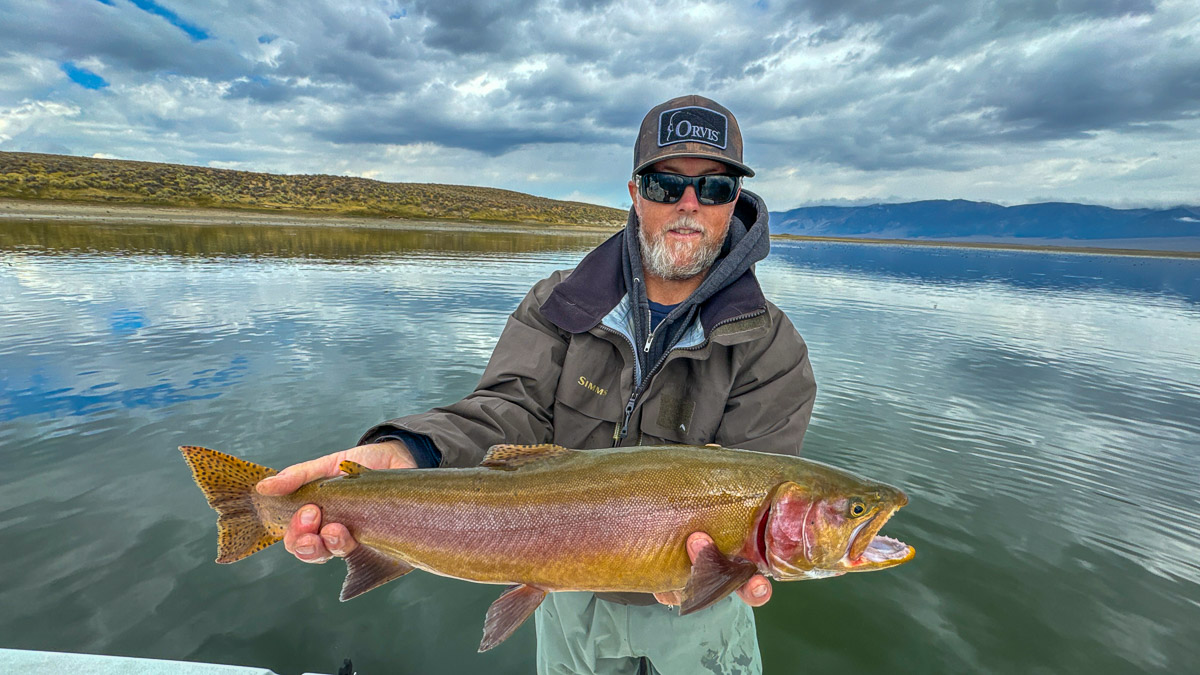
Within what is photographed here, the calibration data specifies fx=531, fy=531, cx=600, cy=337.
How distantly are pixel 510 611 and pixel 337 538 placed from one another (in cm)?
98

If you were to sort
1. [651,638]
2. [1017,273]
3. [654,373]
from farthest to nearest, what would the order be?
[1017,273]
[654,373]
[651,638]

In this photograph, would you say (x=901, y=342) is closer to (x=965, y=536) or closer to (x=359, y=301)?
(x=965, y=536)

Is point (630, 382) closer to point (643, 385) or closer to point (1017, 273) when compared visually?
point (643, 385)

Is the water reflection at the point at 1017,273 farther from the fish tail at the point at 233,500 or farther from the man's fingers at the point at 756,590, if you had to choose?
the fish tail at the point at 233,500

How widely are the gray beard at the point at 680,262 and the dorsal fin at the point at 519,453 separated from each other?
1738 mm

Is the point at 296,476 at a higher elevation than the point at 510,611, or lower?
higher

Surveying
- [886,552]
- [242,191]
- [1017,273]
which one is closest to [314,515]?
[886,552]

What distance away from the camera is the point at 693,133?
399 centimetres

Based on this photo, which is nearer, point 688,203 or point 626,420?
point 626,420

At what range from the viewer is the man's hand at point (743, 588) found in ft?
8.75

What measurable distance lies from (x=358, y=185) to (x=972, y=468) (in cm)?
11713

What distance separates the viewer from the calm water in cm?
488

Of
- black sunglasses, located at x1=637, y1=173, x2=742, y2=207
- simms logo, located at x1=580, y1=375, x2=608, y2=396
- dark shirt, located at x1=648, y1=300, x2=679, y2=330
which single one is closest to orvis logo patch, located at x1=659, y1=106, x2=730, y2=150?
black sunglasses, located at x1=637, y1=173, x2=742, y2=207

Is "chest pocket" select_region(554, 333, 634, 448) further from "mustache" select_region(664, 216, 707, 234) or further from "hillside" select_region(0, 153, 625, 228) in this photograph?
"hillside" select_region(0, 153, 625, 228)
